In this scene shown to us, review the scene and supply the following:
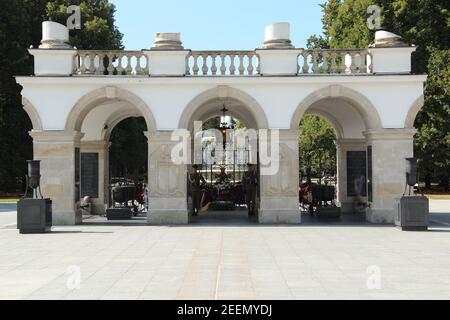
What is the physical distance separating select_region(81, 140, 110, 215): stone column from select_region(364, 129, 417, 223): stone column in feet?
33.7

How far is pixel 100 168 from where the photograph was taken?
80.6 ft

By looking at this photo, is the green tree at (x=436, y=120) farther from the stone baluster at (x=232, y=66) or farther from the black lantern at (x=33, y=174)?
the black lantern at (x=33, y=174)

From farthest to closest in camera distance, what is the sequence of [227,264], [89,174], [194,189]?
[89,174], [194,189], [227,264]

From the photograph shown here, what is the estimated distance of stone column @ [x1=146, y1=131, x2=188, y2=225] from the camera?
66.2 ft

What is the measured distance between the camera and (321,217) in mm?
21500

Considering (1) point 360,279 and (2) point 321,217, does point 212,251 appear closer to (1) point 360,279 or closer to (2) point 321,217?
(1) point 360,279

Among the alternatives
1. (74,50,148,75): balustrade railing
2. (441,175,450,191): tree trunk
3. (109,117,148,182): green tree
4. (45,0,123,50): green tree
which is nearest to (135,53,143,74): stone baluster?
(74,50,148,75): balustrade railing

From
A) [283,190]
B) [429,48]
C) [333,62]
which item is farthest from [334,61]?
[429,48]

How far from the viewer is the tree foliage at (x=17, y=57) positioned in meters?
39.1

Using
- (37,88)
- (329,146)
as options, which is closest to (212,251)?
(37,88)

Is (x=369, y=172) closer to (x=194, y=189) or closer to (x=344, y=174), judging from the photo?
(x=344, y=174)

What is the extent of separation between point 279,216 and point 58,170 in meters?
7.02

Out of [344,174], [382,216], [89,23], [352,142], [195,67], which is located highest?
[89,23]

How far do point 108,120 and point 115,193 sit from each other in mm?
3236
